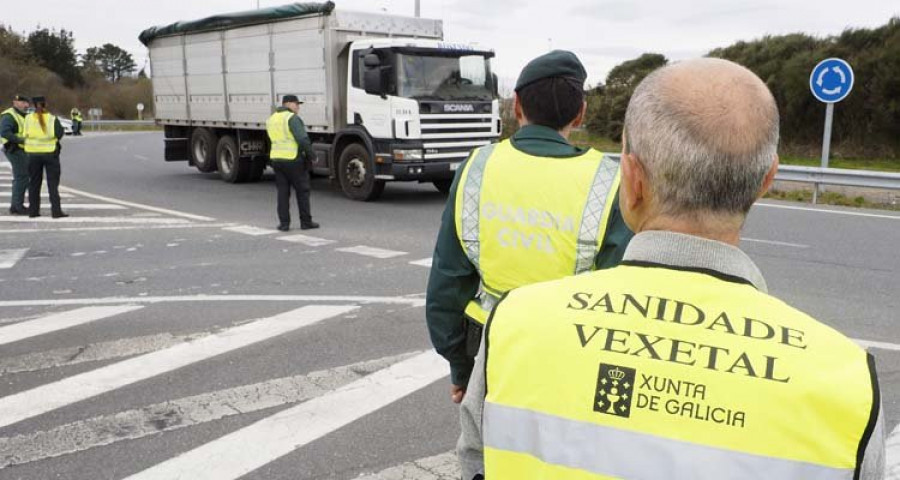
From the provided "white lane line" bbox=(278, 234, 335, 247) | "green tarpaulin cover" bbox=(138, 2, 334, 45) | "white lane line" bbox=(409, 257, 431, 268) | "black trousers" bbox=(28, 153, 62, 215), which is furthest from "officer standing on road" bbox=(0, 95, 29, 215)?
"white lane line" bbox=(409, 257, 431, 268)

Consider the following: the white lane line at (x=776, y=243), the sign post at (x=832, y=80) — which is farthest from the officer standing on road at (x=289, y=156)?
the sign post at (x=832, y=80)

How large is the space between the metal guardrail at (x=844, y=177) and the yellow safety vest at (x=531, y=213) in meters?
12.1

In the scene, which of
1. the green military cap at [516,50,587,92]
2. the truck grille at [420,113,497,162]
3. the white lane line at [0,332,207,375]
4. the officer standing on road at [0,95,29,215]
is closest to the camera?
the green military cap at [516,50,587,92]

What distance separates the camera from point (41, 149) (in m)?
12.8

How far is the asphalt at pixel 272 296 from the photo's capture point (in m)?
4.35

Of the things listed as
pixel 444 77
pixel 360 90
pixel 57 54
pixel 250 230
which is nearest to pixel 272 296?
pixel 250 230

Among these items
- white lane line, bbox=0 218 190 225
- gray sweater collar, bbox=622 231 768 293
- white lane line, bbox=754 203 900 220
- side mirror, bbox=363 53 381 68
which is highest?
side mirror, bbox=363 53 381 68

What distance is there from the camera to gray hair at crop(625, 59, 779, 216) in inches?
54.9

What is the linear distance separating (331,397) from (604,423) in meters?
3.84

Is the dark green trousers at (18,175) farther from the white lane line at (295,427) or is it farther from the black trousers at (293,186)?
the white lane line at (295,427)

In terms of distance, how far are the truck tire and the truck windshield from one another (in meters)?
5.60

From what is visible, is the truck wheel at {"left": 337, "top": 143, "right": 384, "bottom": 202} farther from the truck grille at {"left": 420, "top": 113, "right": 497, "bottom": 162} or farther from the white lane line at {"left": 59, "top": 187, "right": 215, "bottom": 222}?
the white lane line at {"left": 59, "top": 187, "right": 215, "bottom": 222}

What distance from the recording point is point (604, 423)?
1.29 metres

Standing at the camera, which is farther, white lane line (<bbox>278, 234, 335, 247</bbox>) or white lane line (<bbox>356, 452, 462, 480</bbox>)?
white lane line (<bbox>278, 234, 335, 247</bbox>)
